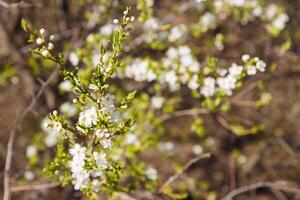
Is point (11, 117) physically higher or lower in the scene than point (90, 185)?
higher

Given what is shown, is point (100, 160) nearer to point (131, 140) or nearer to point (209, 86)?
point (209, 86)

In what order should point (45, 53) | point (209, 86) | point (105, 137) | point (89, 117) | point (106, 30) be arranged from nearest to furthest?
1. point (89, 117)
2. point (105, 137)
3. point (45, 53)
4. point (209, 86)
5. point (106, 30)

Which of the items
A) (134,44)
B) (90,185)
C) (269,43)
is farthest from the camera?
Result: (269,43)

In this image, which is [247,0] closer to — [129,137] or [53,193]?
[129,137]

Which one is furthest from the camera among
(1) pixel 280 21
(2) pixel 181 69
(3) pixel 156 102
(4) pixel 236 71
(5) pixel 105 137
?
(1) pixel 280 21

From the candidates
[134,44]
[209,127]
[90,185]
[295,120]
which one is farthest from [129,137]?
[295,120]

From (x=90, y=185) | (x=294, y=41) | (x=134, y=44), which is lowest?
(x=90, y=185)

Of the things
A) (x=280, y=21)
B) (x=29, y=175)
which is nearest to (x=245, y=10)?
(x=280, y=21)

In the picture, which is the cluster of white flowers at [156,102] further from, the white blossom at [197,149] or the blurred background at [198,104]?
the white blossom at [197,149]

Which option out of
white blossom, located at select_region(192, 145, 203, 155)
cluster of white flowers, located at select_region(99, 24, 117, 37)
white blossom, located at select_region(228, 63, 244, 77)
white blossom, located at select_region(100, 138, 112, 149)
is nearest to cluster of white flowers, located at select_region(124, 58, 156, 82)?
cluster of white flowers, located at select_region(99, 24, 117, 37)
